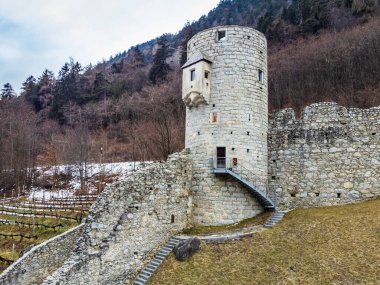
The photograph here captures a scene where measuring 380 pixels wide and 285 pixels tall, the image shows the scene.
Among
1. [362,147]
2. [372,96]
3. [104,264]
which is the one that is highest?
[372,96]

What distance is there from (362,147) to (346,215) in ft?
15.7

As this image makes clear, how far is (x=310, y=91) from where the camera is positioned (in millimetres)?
45500

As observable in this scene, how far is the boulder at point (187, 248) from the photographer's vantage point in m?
16.9

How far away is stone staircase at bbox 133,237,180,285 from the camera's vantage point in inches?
664

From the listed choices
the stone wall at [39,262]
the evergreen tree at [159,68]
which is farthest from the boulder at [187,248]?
the evergreen tree at [159,68]

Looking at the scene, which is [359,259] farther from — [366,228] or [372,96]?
[372,96]

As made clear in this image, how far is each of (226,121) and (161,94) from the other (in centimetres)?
3956

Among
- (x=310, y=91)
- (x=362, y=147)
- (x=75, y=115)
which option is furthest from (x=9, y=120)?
(x=362, y=147)

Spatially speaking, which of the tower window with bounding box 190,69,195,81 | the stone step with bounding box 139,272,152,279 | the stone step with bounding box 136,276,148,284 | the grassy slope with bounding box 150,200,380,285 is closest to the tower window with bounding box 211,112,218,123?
the tower window with bounding box 190,69,195,81

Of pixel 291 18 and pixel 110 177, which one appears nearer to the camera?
pixel 110 177

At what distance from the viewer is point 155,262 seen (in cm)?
1764

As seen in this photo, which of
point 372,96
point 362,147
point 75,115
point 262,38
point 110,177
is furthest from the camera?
point 75,115

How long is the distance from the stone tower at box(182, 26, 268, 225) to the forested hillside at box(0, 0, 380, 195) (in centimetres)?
761

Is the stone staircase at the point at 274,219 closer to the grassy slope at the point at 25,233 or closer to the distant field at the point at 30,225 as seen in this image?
the distant field at the point at 30,225
